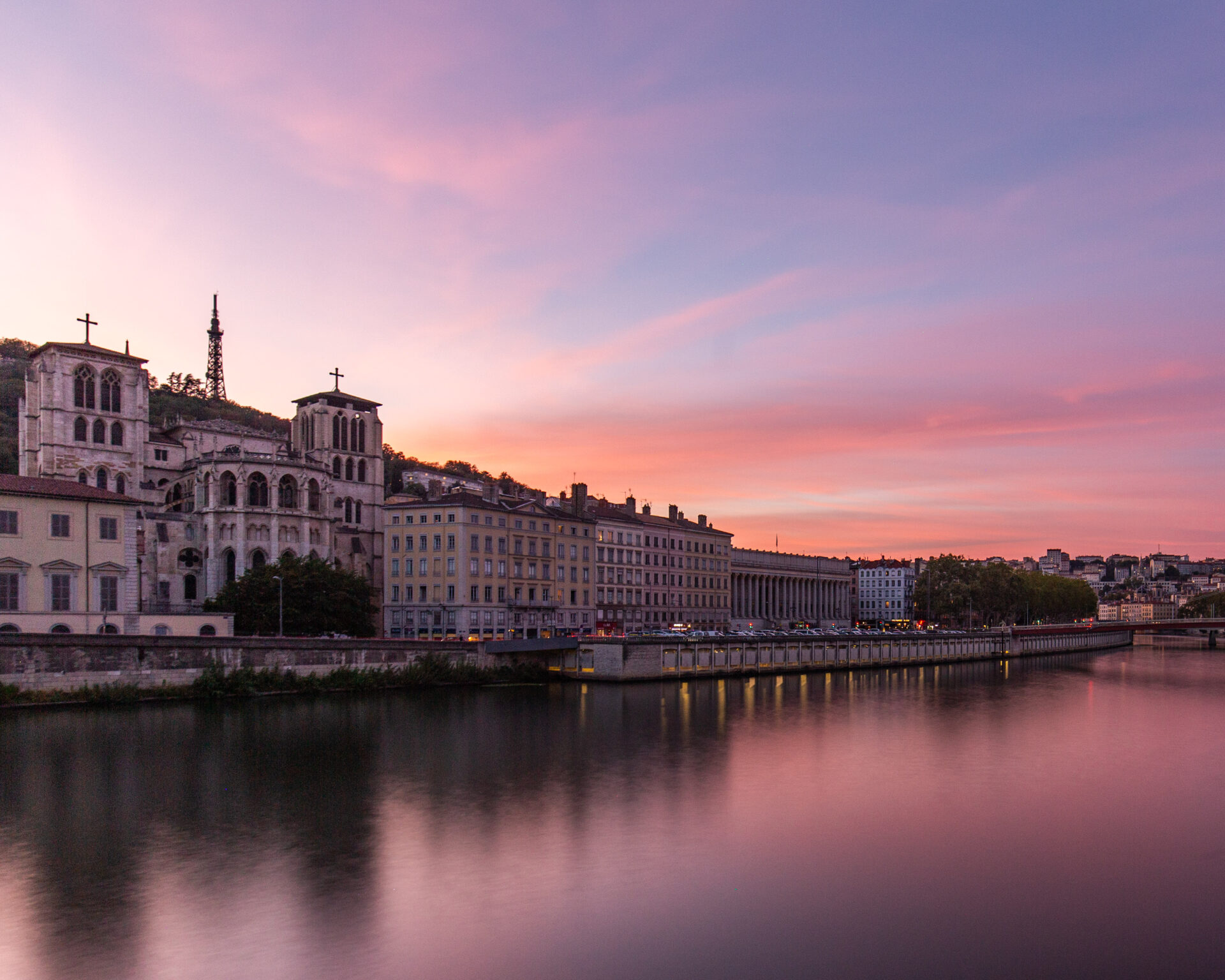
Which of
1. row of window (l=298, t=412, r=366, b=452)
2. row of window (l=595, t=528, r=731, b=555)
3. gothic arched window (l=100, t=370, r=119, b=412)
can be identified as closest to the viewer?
gothic arched window (l=100, t=370, r=119, b=412)

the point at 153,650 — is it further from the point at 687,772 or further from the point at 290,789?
the point at 687,772

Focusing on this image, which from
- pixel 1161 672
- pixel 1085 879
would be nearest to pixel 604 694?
pixel 1085 879

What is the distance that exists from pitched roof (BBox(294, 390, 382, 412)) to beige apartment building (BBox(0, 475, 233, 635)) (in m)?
53.7

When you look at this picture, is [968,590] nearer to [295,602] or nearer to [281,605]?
[295,602]

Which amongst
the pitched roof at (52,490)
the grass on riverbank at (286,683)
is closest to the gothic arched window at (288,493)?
the grass on riverbank at (286,683)

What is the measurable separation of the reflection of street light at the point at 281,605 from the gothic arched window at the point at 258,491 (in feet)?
65.7

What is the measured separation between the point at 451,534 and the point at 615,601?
2716cm

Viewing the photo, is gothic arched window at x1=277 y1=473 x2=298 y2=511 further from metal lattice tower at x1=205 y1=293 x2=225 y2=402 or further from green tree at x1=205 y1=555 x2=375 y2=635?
metal lattice tower at x1=205 y1=293 x2=225 y2=402

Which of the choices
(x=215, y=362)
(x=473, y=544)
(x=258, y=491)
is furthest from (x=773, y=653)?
(x=215, y=362)

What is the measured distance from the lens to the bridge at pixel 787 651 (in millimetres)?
86125

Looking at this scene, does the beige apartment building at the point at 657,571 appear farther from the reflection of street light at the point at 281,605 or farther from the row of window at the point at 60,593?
the row of window at the point at 60,593

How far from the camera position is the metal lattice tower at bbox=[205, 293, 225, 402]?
17288 cm

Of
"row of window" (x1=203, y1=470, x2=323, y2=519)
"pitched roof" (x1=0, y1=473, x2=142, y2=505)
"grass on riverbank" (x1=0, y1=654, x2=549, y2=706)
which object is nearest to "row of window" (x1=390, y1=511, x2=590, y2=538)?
"row of window" (x1=203, y1=470, x2=323, y2=519)

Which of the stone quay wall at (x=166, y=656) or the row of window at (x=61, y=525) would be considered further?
the row of window at (x=61, y=525)
